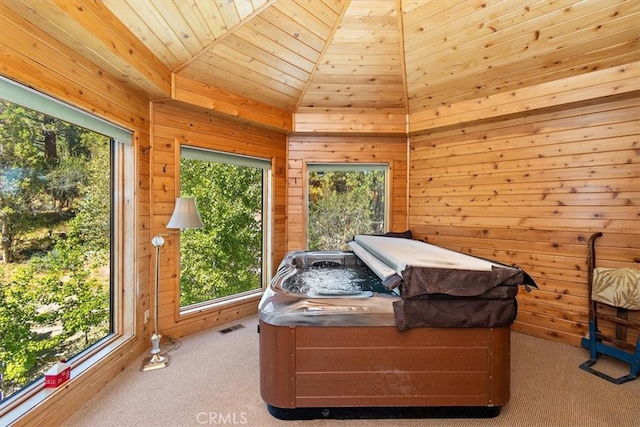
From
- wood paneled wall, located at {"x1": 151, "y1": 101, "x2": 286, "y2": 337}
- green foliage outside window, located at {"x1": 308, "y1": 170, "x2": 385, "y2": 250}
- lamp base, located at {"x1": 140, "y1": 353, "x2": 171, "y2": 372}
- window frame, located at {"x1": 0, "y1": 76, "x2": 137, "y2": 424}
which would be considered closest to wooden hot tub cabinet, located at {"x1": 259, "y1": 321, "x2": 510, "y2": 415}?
lamp base, located at {"x1": 140, "y1": 353, "x2": 171, "y2": 372}

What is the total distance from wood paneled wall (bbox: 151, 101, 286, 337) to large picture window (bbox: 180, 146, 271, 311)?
0.12m

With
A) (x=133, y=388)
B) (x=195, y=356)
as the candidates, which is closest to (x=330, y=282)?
(x=195, y=356)

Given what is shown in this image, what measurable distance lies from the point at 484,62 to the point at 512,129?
840mm

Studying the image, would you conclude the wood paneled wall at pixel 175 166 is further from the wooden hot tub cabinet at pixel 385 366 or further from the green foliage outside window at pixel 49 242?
the wooden hot tub cabinet at pixel 385 366

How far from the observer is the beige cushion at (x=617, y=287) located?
93.6 inches

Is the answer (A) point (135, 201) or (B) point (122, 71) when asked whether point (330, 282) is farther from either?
(B) point (122, 71)

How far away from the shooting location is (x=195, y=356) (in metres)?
2.64

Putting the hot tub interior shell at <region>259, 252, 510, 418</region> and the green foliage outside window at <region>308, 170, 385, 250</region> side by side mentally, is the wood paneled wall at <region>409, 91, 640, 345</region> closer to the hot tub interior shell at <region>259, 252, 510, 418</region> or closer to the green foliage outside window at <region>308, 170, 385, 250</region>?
the green foliage outside window at <region>308, 170, 385, 250</region>

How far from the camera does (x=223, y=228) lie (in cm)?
364

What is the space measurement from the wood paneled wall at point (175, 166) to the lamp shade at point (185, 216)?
1.12ft

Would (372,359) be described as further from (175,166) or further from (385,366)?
(175,166)

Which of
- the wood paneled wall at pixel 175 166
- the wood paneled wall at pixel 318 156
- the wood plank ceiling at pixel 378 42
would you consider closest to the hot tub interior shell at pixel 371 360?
the wood paneled wall at pixel 175 166

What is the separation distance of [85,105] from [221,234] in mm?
1884

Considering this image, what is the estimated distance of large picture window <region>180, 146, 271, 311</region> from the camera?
327 centimetres
